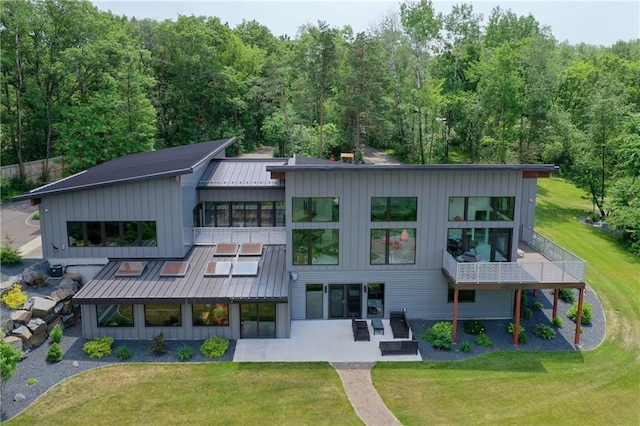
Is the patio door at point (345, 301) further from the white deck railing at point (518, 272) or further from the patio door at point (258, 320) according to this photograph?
the white deck railing at point (518, 272)

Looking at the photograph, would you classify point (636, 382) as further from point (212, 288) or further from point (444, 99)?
point (444, 99)

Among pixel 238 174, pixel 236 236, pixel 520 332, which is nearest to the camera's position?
pixel 520 332

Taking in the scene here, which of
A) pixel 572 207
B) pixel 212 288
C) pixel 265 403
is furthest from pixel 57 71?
pixel 572 207

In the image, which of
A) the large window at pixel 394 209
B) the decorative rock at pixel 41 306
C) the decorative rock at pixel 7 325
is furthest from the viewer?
the large window at pixel 394 209

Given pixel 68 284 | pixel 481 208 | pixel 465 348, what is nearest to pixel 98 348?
pixel 68 284

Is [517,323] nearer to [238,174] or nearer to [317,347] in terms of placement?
[317,347]

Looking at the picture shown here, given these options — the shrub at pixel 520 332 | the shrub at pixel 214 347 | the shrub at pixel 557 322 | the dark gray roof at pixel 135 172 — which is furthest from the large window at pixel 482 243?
the dark gray roof at pixel 135 172

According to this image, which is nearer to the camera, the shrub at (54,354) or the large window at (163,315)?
the shrub at (54,354)

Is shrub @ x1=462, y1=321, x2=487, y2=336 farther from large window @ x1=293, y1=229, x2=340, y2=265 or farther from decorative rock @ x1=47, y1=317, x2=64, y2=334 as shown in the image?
decorative rock @ x1=47, y1=317, x2=64, y2=334
